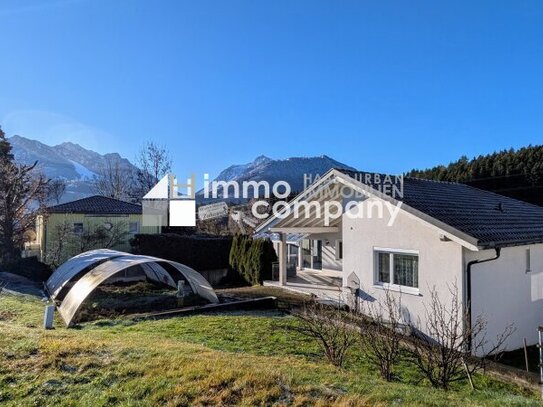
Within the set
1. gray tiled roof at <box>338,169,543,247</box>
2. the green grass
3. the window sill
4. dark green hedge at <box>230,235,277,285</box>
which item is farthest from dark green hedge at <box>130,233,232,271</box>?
the green grass

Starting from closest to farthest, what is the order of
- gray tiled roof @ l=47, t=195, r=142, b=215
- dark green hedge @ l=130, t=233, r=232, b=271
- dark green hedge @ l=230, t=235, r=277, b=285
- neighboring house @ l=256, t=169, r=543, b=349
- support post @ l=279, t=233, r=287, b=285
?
neighboring house @ l=256, t=169, r=543, b=349 < support post @ l=279, t=233, r=287, b=285 < dark green hedge @ l=230, t=235, r=277, b=285 < dark green hedge @ l=130, t=233, r=232, b=271 < gray tiled roof @ l=47, t=195, r=142, b=215

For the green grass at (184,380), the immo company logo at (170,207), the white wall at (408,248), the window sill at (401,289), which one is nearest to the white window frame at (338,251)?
the white wall at (408,248)

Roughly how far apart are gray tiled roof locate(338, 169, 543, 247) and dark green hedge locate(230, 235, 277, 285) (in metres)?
9.96

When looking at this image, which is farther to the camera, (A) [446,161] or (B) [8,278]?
(A) [446,161]

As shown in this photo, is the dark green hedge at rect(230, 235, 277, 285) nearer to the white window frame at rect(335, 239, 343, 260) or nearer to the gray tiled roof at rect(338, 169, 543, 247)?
the white window frame at rect(335, 239, 343, 260)

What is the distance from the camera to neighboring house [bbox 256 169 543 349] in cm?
1177

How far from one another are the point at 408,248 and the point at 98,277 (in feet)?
37.5

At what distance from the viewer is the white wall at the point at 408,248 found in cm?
1191

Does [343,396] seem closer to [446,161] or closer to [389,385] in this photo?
[389,385]

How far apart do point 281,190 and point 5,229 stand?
2627cm

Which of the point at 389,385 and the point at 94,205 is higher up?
the point at 94,205

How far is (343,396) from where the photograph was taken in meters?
5.57

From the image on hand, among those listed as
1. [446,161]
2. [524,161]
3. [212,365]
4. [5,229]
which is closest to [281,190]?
[446,161]

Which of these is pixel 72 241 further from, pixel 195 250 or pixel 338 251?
pixel 338 251
